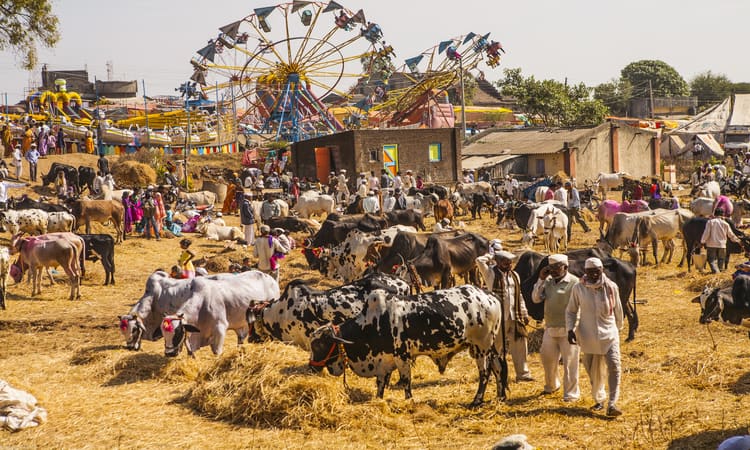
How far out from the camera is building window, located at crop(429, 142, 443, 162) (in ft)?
134

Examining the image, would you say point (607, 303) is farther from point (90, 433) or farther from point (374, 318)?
point (90, 433)

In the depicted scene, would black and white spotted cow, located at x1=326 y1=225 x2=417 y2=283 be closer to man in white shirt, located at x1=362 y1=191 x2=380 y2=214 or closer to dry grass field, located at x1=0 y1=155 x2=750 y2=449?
dry grass field, located at x1=0 y1=155 x2=750 y2=449

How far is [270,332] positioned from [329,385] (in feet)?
8.11

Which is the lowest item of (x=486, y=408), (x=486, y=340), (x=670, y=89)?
(x=486, y=408)

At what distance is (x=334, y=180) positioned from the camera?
35438 millimetres

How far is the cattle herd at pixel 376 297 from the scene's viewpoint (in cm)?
959

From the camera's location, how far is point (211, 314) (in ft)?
38.5

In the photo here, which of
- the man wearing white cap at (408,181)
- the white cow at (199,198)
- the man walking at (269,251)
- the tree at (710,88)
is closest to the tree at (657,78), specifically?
the tree at (710,88)

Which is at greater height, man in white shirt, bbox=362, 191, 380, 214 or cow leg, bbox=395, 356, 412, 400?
man in white shirt, bbox=362, 191, 380, 214

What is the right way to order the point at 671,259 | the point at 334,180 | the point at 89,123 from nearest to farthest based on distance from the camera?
the point at 671,259
the point at 334,180
the point at 89,123

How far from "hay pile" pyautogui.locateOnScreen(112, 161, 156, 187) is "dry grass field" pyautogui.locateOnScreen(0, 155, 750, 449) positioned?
843 inches

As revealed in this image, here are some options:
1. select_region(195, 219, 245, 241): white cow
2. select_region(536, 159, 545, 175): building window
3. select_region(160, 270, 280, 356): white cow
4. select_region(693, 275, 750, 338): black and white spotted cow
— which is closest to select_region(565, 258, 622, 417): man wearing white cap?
select_region(693, 275, 750, 338): black and white spotted cow

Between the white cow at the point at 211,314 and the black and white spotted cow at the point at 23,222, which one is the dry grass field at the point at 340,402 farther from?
the black and white spotted cow at the point at 23,222

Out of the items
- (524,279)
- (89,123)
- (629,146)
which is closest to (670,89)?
(629,146)
